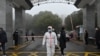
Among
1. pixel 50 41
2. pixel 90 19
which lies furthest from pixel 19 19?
pixel 50 41

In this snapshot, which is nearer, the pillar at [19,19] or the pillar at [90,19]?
the pillar at [90,19]

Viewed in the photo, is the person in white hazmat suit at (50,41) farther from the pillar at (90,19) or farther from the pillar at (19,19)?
the pillar at (19,19)

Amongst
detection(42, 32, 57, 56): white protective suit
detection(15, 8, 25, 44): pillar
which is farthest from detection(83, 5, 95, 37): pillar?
detection(42, 32, 57, 56): white protective suit

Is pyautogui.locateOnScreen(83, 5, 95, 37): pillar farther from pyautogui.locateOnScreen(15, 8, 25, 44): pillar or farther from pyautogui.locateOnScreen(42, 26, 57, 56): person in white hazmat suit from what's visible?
A: pyautogui.locateOnScreen(42, 26, 57, 56): person in white hazmat suit

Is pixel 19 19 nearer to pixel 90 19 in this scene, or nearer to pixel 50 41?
pixel 90 19

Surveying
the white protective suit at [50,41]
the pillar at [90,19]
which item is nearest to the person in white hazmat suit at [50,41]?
the white protective suit at [50,41]

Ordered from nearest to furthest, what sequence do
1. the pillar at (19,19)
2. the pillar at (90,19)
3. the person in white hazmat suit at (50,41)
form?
the person in white hazmat suit at (50,41), the pillar at (90,19), the pillar at (19,19)

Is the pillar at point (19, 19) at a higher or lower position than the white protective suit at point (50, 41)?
higher

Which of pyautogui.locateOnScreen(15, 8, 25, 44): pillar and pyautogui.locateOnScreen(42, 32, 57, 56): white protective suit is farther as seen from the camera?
pyautogui.locateOnScreen(15, 8, 25, 44): pillar

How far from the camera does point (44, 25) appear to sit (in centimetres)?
11806

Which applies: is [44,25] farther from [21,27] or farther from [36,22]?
[21,27]

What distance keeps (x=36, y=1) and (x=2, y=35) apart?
1565 inches

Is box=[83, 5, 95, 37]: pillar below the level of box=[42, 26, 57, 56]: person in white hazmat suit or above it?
above

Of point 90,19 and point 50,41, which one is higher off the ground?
point 90,19
